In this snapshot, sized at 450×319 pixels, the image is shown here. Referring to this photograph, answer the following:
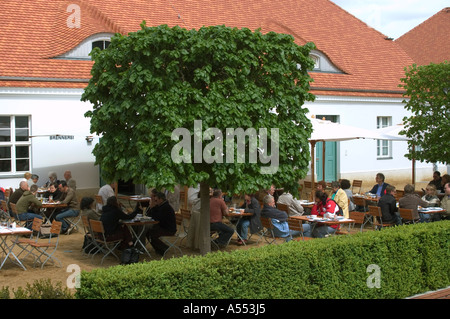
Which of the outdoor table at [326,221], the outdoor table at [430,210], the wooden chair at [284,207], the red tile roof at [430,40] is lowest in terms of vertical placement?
the outdoor table at [326,221]

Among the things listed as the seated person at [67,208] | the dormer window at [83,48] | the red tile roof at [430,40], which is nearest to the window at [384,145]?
the red tile roof at [430,40]

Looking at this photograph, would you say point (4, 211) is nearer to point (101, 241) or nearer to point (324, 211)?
point (101, 241)

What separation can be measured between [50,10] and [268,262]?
16730 mm

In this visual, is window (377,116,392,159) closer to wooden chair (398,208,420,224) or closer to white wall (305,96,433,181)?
white wall (305,96,433,181)

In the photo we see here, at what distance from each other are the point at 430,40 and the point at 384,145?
531 inches

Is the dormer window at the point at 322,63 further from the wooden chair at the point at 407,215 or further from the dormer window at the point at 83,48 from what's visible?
the wooden chair at the point at 407,215

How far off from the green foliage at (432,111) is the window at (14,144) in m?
11.5

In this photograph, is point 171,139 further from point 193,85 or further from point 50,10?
point 50,10

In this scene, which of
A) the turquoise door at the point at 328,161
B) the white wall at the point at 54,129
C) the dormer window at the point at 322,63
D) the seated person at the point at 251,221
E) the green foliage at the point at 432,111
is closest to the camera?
the seated person at the point at 251,221

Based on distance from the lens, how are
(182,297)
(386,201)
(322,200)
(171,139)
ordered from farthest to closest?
(386,201)
(322,200)
(171,139)
(182,297)

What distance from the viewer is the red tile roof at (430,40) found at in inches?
1384

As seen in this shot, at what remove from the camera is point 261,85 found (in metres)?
9.72

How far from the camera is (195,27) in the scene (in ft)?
77.5
